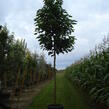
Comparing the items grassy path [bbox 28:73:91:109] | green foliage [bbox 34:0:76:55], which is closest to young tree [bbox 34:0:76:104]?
green foliage [bbox 34:0:76:55]

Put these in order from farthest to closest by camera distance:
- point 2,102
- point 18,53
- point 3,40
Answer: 1. point 18,53
2. point 3,40
3. point 2,102

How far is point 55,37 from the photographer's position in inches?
328

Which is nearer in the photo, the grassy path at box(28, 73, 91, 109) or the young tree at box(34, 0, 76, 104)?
the young tree at box(34, 0, 76, 104)

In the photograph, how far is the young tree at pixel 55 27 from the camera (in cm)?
831

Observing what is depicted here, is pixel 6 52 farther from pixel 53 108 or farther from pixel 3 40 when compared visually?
pixel 53 108

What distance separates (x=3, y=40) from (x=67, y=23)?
7549 mm

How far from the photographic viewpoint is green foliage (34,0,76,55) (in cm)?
831

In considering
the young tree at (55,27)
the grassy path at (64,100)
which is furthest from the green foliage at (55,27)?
the grassy path at (64,100)

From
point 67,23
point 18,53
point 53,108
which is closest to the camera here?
point 53,108

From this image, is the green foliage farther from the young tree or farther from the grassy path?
the grassy path

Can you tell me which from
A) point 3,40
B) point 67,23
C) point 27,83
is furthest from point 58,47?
point 27,83

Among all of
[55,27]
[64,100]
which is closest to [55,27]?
[55,27]

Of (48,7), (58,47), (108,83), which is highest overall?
(48,7)

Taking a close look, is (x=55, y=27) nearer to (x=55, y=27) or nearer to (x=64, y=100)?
(x=55, y=27)
